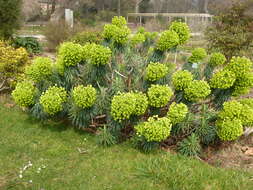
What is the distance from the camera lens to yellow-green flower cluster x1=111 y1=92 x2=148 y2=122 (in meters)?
3.52

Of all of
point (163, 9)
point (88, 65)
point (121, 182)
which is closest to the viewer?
point (121, 182)

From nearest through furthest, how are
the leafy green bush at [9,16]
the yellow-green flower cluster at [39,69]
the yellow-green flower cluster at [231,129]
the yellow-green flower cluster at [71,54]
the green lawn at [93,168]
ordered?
the green lawn at [93,168], the yellow-green flower cluster at [231,129], the yellow-green flower cluster at [71,54], the yellow-green flower cluster at [39,69], the leafy green bush at [9,16]

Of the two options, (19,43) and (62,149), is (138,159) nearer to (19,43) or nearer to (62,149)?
(62,149)

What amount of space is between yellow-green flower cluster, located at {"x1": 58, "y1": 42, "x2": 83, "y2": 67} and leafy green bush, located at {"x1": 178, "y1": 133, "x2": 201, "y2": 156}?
1975mm

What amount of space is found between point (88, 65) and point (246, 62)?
2315mm

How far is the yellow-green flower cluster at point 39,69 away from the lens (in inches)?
166

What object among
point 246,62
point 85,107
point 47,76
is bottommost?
point 85,107

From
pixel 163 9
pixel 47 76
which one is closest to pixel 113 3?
pixel 163 9

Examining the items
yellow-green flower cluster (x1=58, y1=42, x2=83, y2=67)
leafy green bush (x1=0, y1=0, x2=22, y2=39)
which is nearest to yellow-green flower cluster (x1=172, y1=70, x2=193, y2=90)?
yellow-green flower cluster (x1=58, y1=42, x2=83, y2=67)

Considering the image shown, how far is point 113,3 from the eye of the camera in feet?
96.6

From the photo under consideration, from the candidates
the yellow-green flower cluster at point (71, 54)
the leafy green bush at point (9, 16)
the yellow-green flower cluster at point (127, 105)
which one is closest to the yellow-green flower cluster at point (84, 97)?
the yellow-green flower cluster at point (127, 105)

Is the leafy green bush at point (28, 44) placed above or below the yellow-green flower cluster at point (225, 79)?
above

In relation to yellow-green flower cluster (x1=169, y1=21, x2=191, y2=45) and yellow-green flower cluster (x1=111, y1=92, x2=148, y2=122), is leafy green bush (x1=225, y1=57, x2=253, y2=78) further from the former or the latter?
yellow-green flower cluster (x1=111, y1=92, x2=148, y2=122)

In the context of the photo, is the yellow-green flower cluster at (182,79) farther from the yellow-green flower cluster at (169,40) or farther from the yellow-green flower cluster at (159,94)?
the yellow-green flower cluster at (169,40)
